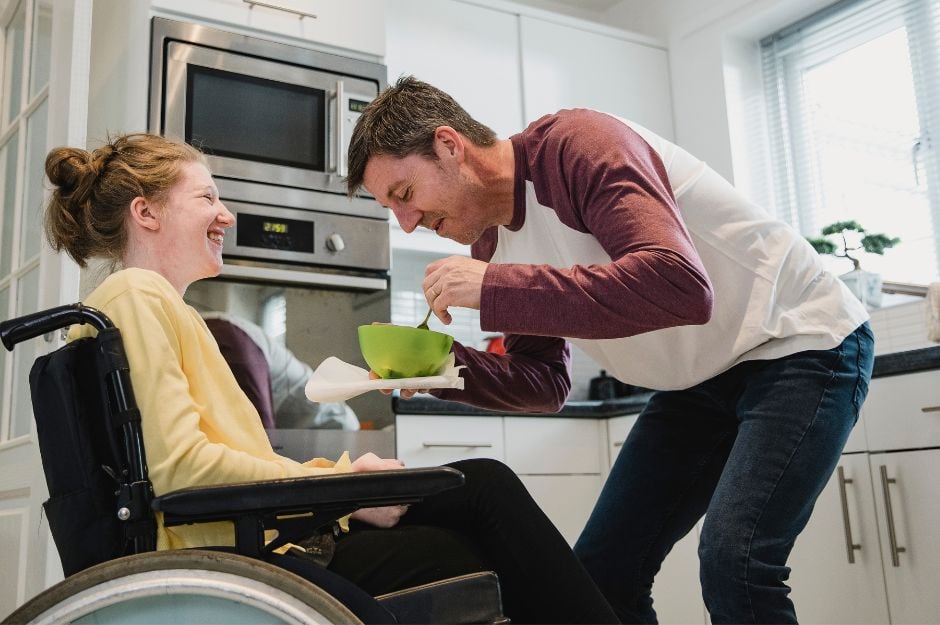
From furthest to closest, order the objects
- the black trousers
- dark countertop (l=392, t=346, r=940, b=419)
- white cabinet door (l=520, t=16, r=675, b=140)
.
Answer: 1. white cabinet door (l=520, t=16, r=675, b=140)
2. dark countertop (l=392, t=346, r=940, b=419)
3. the black trousers

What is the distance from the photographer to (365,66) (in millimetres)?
2857

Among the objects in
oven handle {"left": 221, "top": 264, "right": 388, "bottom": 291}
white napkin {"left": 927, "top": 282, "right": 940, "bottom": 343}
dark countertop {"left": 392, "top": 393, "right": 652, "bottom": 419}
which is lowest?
dark countertop {"left": 392, "top": 393, "right": 652, "bottom": 419}

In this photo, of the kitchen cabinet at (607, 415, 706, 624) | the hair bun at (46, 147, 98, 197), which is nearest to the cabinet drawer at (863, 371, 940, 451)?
the kitchen cabinet at (607, 415, 706, 624)

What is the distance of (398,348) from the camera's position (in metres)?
1.42

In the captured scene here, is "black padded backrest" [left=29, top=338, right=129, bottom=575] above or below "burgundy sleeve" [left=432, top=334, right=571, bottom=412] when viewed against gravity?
below

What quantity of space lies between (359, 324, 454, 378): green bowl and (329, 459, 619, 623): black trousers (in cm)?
17

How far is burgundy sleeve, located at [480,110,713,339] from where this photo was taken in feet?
4.10

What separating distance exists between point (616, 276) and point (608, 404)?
1967mm

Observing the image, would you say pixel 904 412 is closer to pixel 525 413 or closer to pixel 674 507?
pixel 674 507

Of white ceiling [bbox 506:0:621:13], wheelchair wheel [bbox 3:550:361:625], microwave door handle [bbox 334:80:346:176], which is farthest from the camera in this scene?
white ceiling [bbox 506:0:621:13]

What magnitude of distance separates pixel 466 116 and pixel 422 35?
1835 mm

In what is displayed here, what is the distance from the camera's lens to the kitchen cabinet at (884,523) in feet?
7.45

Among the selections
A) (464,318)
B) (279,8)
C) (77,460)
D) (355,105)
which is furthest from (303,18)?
(77,460)

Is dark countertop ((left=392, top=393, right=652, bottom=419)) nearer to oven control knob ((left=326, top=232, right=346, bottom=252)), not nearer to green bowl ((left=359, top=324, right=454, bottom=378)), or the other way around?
oven control knob ((left=326, top=232, right=346, bottom=252))
